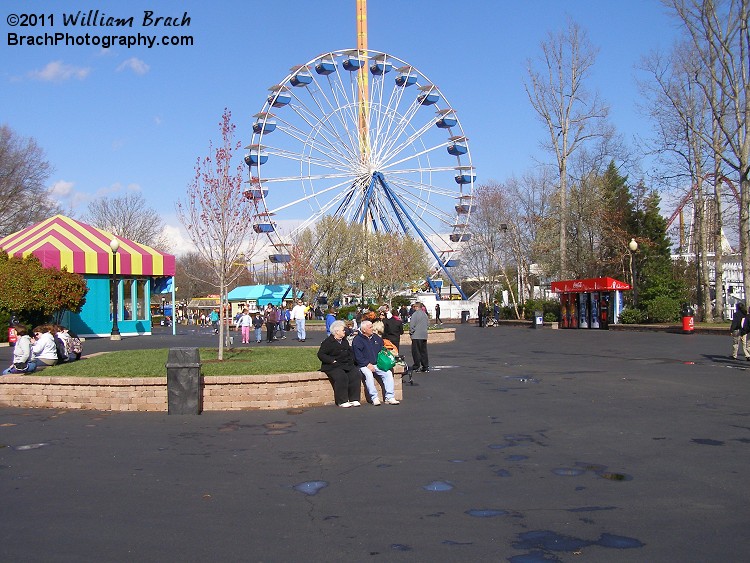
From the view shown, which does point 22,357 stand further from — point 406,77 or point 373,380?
point 406,77

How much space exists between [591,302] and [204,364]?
30.5 m

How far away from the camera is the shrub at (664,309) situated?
37.8 meters

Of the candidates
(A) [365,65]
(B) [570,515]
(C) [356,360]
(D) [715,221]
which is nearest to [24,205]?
(A) [365,65]

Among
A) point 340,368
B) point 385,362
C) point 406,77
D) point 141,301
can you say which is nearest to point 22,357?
point 340,368

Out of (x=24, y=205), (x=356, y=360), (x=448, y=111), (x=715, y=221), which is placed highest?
(x=448, y=111)

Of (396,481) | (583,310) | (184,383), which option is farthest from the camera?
(583,310)

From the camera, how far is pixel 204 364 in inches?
579

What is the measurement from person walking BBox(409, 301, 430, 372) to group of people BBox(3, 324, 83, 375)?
730cm

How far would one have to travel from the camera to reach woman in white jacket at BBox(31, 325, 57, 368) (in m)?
15.1

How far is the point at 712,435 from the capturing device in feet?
31.1

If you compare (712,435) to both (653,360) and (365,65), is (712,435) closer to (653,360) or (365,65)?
(653,360)

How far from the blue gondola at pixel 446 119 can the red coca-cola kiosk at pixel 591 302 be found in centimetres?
1251

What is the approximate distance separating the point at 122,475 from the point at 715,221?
3958 centimetres

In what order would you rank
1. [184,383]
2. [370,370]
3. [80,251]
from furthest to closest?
[80,251]
[370,370]
[184,383]
